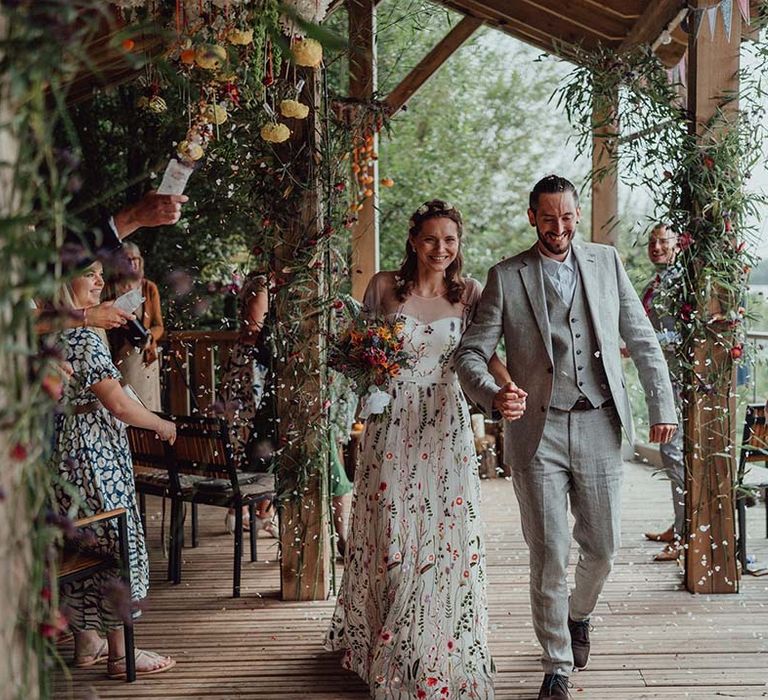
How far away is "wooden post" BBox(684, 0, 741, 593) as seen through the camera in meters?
4.25

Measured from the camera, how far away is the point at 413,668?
10.7 feet

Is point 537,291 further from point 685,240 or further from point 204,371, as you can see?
point 204,371

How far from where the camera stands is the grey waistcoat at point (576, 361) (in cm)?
324

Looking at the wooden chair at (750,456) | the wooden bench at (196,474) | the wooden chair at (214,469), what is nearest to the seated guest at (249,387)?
the wooden bench at (196,474)

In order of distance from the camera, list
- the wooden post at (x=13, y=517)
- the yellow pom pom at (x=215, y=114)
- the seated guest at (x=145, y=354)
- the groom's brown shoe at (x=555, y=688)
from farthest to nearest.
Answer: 1. the seated guest at (x=145, y=354)
2. the yellow pom pom at (x=215, y=114)
3. the groom's brown shoe at (x=555, y=688)
4. the wooden post at (x=13, y=517)

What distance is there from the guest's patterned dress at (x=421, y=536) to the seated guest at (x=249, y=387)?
1.54 m

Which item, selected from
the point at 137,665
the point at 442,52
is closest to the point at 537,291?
the point at 137,665

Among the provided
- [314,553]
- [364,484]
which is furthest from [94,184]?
[364,484]

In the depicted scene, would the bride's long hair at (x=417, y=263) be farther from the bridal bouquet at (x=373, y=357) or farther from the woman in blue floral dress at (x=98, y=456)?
the woman in blue floral dress at (x=98, y=456)

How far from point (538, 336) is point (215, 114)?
148 centimetres

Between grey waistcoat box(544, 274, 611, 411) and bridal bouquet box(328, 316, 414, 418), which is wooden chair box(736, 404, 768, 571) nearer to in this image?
grey waistcoat box(544, 274, 611, 411)

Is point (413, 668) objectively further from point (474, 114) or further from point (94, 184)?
point (474, 114)

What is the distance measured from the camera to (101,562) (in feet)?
11.0

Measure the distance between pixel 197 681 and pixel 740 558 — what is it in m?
2.68
